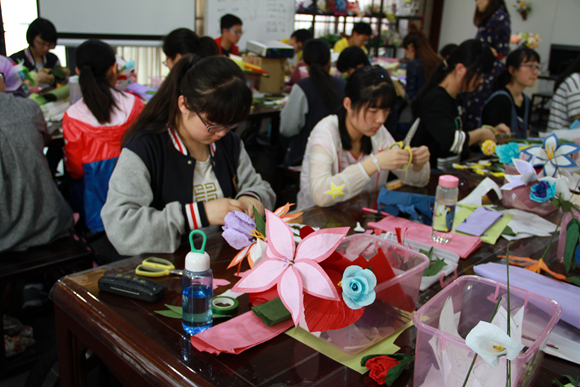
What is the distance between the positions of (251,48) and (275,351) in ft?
11.4

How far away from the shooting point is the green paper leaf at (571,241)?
3.55 feet

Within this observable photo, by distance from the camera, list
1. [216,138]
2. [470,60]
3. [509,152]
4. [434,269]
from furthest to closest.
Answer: [470,60], [509,152], [216,138], [434,269]

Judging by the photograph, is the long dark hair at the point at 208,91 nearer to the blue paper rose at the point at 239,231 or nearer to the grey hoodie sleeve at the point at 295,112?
the blue paper rose at the point at 239,231

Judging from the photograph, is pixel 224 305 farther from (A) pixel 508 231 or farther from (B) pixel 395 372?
(A) pixel 508 231

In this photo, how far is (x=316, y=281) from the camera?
2.36ft

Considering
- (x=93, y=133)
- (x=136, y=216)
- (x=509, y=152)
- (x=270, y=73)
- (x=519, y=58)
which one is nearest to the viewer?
(x=136, y=216)

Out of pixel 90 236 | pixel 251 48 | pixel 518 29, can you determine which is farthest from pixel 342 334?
pixel 518 29

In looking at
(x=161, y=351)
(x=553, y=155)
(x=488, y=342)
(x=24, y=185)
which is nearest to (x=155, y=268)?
(x=161, y=351)

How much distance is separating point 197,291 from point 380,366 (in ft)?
1.09

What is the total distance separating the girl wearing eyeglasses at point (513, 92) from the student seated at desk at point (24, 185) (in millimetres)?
2609

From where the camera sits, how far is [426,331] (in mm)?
702

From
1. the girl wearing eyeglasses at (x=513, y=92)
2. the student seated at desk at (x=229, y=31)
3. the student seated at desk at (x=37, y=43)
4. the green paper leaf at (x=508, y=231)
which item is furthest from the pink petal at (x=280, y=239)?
the student seated at desk at (x=229, y=31)

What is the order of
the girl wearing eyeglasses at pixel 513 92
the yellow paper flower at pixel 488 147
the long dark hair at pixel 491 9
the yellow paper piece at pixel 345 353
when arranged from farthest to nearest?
the long dark hair at pixel 491 9, the girl wearing eyeglasses at pixel 513 92, the yellow paper flower at pixel 488 147, the yellow paper piece at pixel 345 353

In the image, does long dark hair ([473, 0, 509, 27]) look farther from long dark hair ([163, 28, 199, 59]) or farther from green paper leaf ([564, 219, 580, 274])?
green paper leaf ([564, 219, 580, 274])
